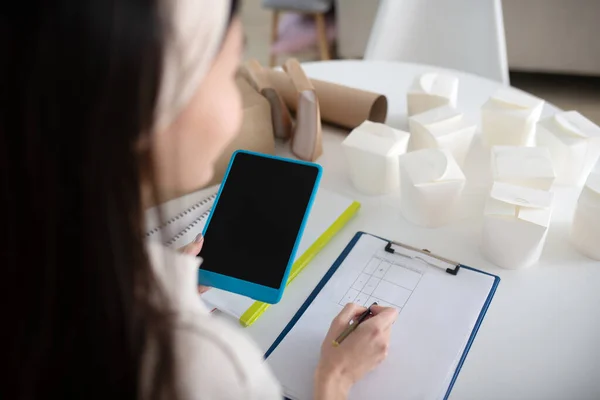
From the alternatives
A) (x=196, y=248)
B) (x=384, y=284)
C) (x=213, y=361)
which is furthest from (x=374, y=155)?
(x=213, y=361)

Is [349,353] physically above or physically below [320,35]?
below

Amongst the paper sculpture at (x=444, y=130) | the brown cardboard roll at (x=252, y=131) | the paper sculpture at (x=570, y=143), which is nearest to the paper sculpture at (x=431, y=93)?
the paper sculpture at (x=444, y=130)

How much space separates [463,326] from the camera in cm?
66

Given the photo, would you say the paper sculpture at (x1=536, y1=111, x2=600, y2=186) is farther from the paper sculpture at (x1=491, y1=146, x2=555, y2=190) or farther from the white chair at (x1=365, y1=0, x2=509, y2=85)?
the white chair at (x1=365, y1=0, x2=509, y2=85)

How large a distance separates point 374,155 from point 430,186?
0.11 m

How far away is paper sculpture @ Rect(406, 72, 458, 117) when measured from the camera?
94 cm

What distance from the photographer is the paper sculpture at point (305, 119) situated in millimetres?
895

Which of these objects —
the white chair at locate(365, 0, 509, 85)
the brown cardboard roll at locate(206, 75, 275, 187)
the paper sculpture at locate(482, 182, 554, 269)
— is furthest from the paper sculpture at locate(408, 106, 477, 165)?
the white chair at locate(365, 0, 509, 85)

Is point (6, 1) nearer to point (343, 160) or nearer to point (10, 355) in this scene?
point (10, 355)

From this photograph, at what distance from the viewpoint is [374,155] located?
827 millimetres

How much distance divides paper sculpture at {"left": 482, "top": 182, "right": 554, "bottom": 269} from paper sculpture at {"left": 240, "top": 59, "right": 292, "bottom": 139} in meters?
0.40

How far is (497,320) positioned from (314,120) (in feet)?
1.42

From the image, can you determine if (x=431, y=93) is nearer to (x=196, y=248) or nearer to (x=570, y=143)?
(x=570, y=143)

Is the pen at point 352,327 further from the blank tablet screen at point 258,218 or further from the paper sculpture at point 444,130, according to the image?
the paper sculpture at point 444,130
